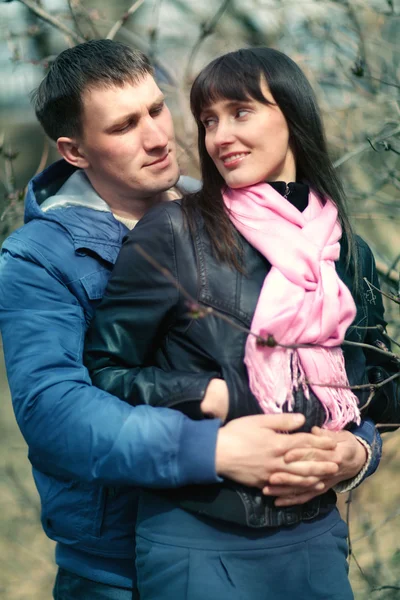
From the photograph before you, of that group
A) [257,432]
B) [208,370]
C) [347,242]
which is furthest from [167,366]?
[347,242]

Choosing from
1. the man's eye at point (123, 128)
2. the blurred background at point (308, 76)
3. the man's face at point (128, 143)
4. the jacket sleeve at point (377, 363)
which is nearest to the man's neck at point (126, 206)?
the man's face at point (128, 143)

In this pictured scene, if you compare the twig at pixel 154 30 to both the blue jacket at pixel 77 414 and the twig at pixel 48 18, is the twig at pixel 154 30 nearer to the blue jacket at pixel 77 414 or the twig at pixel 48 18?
the twig at pixel 48 18

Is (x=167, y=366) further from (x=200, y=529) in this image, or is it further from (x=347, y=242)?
(x=347, y=242)

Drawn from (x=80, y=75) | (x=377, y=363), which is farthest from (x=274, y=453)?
(x=80, y=75)

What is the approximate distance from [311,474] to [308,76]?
2787 mm

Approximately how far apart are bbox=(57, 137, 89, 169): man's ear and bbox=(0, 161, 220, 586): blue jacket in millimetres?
161

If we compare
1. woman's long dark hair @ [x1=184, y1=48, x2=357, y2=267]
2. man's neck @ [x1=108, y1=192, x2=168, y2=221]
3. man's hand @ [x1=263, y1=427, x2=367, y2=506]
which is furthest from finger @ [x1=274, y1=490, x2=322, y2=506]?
man's neck @ [x1=108, y1=192, x2=168, y2=221]

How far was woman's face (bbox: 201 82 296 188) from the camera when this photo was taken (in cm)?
224

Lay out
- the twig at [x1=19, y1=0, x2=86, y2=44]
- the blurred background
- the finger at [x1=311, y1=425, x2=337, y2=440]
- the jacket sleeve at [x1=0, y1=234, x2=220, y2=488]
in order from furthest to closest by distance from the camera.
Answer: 1. the blurred background
2. the twig at [x1=19, y1=0, x2=86, y2=44]
3. the finger at [x1=311, y1=425, x2=337, y2=440]
4. the jacket sleeve at [x1=0, y1=234, x2=220, y2=488]

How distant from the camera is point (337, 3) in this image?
4129 mm

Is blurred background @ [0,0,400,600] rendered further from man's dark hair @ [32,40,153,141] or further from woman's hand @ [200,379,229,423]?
woman's hand @ [200,379,229,423]

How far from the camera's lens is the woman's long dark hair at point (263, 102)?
7.32 feet

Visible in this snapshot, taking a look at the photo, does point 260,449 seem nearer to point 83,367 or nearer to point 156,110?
point 83,367

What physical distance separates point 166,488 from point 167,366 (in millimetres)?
320
